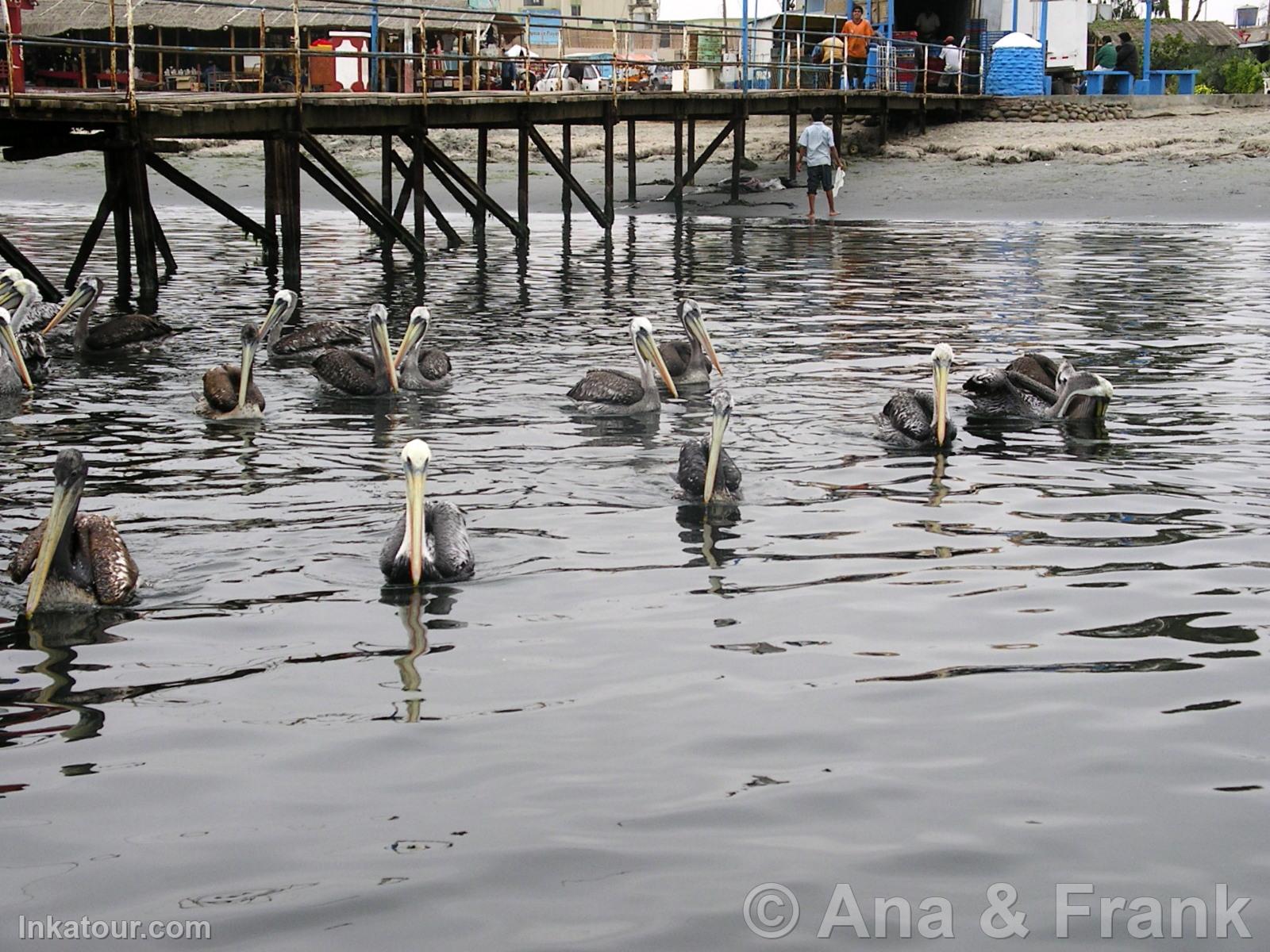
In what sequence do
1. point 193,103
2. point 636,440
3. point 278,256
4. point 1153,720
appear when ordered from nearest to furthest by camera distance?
point 1153,720 < point 636,440 < point 193,103 < point 278,256

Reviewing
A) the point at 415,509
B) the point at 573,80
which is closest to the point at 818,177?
the point at 573,80

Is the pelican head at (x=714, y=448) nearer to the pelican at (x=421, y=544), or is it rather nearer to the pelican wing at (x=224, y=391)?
the pelican at (x=421, y=544)

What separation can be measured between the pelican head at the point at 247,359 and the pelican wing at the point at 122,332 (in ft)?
12.2

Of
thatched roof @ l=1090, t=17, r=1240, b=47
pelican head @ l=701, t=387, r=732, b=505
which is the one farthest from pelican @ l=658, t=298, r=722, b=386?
thatched roof @ l=1090, t=17, r=1240, b=47

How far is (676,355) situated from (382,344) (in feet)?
7.92

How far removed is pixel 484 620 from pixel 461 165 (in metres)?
32.4

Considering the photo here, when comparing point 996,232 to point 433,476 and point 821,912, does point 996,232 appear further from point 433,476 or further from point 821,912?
point 821,912

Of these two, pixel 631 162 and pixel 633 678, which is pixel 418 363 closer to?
pixel 633 678

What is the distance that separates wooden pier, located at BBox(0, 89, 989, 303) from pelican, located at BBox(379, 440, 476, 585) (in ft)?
35.9

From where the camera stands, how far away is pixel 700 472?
8.80 meters

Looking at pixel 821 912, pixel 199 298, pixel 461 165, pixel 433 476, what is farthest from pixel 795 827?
pixel 461 165

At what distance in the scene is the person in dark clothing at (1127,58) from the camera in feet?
132

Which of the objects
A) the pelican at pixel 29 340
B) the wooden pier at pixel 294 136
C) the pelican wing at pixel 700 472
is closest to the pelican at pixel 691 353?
the pelican wing at pixel 700 472

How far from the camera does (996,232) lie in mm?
27312
